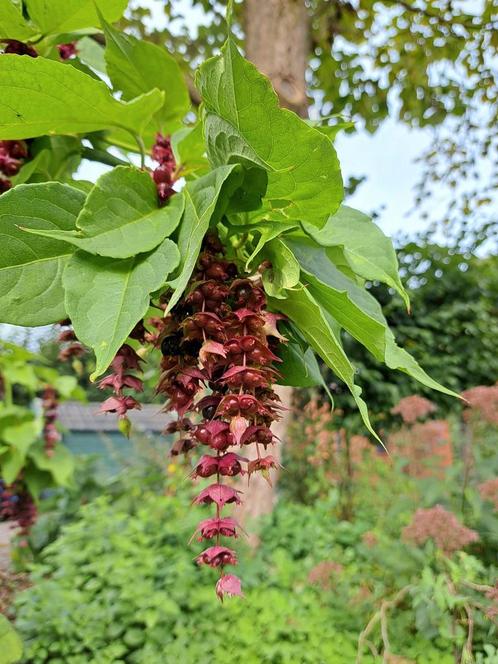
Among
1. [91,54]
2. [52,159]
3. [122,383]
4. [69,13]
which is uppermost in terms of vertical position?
[91,54]

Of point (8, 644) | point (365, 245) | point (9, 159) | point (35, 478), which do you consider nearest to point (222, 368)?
point (365, 245)

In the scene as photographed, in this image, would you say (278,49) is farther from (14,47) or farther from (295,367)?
(295,367)

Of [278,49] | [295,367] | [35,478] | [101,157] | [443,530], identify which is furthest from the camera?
[35,478]

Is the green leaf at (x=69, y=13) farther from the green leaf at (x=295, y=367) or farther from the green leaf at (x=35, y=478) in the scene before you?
the green leaf at (x=35, y=478)

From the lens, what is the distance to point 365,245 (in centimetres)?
52

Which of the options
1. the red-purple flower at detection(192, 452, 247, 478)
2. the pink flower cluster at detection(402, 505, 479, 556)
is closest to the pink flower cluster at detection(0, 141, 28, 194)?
the red-purple flower at detection(192, 452, 247, 478)

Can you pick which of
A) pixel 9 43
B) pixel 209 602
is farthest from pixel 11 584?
pixel 9 43

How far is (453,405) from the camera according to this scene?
345cm

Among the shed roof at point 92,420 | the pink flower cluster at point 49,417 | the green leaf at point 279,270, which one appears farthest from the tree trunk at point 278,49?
the shed roof at point 92,420

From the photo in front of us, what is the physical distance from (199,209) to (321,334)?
133 mm

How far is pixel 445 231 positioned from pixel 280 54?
2526 mm

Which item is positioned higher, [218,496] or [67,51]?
[67,51]

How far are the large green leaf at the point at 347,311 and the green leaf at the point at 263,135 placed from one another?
0.16ft

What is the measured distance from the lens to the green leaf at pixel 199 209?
→ 359 millimetres
